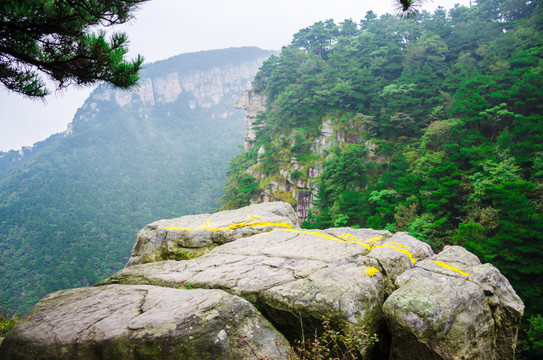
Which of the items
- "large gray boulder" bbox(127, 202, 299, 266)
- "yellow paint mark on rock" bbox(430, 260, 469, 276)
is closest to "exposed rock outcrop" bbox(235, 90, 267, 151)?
"large gray boulder" bbox(127, 202, 299, 266)

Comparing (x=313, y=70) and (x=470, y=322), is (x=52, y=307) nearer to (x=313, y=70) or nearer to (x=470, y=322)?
(x=470, y=322)

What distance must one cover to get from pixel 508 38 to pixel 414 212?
1617cm

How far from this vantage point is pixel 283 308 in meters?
3.26

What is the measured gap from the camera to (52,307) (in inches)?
143

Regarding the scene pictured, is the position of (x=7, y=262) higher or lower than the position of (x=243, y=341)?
lower

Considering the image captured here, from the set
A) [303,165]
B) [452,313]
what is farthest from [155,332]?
[303,165]

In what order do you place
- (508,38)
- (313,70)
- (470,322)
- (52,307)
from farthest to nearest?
(313,70)
(508,38)
(52,307)
(470,322)

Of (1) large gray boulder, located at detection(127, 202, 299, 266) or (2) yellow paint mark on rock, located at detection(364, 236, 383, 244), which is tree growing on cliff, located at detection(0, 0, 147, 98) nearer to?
(1) large gray boulder, located at detection(127, 202, 299, 266)

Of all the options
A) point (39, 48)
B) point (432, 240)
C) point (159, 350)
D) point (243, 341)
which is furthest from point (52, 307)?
point (432, 240)

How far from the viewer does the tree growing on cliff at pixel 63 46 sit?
3750 millimetres

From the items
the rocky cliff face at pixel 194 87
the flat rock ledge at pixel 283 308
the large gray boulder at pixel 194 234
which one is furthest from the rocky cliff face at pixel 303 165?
the rocky cliff face at pixel 194 87

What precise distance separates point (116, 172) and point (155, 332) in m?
60.7

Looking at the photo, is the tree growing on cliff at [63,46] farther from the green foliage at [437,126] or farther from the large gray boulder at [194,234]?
the green foliage at [437,126]

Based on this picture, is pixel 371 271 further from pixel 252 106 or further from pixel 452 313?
pixel 252 106
